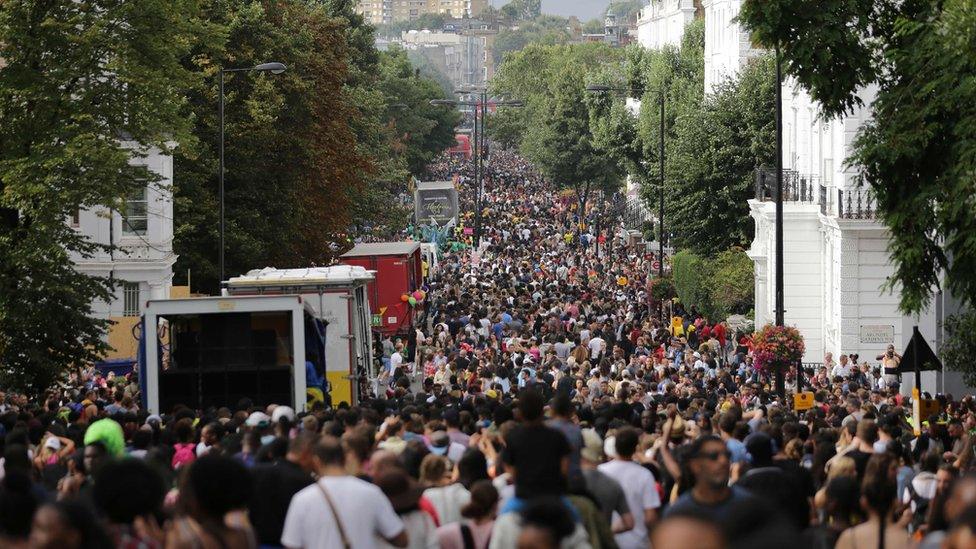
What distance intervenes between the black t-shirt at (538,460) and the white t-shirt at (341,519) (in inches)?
30.8

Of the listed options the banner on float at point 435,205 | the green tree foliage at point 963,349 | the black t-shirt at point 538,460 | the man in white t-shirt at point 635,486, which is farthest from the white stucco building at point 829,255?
the banner on float at point 435,205

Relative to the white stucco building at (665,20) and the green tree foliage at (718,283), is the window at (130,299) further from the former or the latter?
the white stucco building at (665,20)

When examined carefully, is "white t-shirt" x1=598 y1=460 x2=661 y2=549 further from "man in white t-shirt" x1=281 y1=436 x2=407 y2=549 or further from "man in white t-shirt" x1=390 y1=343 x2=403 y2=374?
"man in white t-shirt" x1=390 y1=343 x2=403 y2=374

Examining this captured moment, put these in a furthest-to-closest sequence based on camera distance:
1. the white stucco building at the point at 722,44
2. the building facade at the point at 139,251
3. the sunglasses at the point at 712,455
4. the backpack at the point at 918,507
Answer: the white stucco building at the point at 722,44 → the building facade at the point at 139,251 → the backpack at the point at 918,507 → the sunglasses at the point at 712,455

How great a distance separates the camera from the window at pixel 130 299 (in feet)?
152

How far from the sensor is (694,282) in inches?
2146

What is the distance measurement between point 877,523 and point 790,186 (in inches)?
1520

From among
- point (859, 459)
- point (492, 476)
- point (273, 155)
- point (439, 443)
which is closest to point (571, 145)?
point (273, 155)

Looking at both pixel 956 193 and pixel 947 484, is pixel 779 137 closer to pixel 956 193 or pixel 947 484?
pixel 956 193

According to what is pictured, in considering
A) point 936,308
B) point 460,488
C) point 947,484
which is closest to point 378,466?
point 460,488

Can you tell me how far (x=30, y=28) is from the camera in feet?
105

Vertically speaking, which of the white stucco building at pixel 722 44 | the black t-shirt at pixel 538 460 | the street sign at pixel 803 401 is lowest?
the street sign at pixel 803 401

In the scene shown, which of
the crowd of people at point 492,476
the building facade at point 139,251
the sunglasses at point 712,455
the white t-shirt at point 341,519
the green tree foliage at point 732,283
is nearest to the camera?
the crowd of people at point 492,476

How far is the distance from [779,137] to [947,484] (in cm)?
2038
